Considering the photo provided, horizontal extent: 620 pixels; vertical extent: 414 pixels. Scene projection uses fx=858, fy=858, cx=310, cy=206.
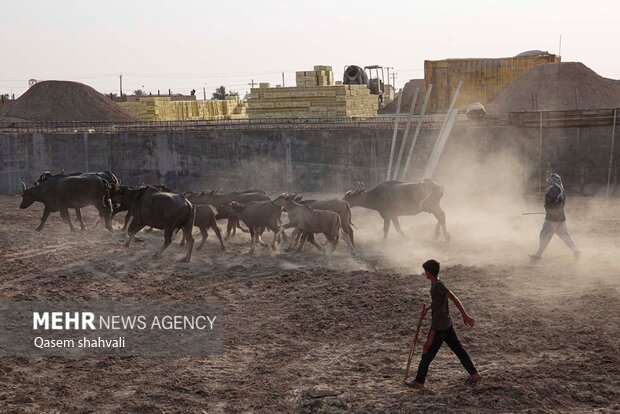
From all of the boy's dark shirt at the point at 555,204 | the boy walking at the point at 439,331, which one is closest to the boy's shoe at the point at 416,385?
the boy walking at the point at 439,331

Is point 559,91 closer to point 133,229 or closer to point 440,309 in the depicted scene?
point 133,229

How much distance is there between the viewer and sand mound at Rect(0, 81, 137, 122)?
58.3m

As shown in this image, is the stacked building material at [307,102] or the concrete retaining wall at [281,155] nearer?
the concrete retaining wall at [281,155]

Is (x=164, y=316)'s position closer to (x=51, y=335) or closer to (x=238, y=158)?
(x=51, y=335)

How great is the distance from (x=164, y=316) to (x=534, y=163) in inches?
840

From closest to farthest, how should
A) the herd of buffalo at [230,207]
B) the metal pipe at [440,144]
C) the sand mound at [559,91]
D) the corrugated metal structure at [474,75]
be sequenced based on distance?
the herd of buffalo at [230,207], the metal pipe at [440,144], the sand mound at [559,91], the corrugated metal structure at [474,75]

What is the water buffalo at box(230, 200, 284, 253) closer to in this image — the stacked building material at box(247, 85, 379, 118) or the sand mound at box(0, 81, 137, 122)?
the stacked building material at box(247, 85, 379, 118)

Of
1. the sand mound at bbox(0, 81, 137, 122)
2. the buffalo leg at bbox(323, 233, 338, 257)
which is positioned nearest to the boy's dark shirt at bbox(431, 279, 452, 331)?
the buffalo leg at bbox(323, 233, 338, 257)

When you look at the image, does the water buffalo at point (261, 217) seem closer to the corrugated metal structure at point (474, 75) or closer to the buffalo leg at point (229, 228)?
the buffalo leg at point (229, 228)

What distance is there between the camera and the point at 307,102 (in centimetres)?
4650

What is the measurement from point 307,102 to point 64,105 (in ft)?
71.4

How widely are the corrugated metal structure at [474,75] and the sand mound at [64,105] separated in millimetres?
20132

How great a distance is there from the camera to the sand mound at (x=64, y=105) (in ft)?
191

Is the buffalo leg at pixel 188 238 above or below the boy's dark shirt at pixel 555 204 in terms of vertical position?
below
